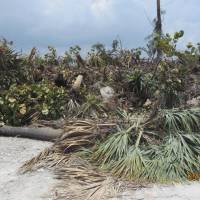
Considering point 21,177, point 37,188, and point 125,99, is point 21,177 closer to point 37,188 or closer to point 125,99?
point 37,188

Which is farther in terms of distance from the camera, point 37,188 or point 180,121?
point 180,121

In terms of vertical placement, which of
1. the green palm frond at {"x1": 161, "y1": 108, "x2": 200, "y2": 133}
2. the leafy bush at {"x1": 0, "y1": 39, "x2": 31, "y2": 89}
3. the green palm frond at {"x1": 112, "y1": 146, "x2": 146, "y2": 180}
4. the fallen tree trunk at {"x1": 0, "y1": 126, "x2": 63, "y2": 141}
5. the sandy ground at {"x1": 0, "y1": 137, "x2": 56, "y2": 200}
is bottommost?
the sandy ground at {"x1": 0, "y1": 137, "x2": 56, "y2": 200}

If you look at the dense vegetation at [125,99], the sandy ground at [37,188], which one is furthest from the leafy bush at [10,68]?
the sandy ground at [37,188]

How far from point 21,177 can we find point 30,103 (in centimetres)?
447

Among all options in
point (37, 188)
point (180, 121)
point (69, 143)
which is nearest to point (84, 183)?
point (37, 188)

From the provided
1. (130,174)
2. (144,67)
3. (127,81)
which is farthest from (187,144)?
(144,67)

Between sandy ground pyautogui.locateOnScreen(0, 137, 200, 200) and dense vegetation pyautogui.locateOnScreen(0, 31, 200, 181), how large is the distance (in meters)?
0.52

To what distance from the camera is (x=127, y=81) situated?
15.7 meters

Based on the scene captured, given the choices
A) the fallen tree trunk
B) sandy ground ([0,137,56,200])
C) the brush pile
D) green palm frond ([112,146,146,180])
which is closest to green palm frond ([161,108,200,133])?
the brush pile

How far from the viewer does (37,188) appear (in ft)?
29.8

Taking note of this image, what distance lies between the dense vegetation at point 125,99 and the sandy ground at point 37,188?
20.5 inches

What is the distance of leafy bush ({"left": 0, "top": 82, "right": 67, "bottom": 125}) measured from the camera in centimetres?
1366

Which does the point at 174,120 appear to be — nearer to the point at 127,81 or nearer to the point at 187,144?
the point at 187,144

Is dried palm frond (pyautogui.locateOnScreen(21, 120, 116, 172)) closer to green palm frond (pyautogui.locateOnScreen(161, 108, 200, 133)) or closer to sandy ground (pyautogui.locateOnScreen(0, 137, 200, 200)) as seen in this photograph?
sandy ground (pyautogui.locateOnScreen(0, 137, 200, 200))
